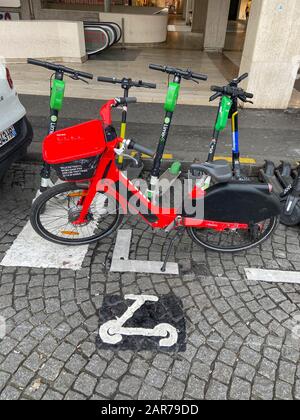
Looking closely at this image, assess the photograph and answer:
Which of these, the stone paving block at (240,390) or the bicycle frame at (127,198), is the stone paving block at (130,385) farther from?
the bicycle frame at (127,198)

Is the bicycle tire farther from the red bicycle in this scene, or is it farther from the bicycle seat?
the bicycle seat

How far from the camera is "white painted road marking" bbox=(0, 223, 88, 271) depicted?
115 inches

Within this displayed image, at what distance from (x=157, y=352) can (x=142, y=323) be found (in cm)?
25

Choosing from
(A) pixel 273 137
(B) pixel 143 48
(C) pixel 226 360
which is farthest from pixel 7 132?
(B) pixel 143 48

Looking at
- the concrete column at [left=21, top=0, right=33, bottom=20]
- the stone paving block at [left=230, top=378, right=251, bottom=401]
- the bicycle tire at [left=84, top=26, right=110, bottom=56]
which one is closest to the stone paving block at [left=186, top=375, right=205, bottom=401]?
the stone paving block at [left=230, top=378, right=251, bottom=401]

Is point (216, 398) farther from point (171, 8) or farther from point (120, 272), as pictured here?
point (171, 8)

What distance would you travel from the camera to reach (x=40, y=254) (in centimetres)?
303

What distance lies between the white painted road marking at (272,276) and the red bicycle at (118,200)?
272 millimetres

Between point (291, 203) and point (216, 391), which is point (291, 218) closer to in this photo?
point (291, 203)

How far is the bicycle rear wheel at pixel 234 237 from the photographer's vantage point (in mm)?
3098

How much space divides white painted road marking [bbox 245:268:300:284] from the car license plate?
262cm

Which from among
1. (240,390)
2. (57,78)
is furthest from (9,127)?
(240,390)

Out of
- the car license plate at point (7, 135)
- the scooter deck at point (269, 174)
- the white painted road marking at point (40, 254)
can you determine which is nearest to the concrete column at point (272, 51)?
the scooter deck at point (269, 174)

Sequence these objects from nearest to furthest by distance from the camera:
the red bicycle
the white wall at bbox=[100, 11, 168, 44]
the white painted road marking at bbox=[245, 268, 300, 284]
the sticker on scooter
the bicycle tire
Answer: the sticker on scooter < the red bicycle < the white painted road marking at bbox=[245, 268, 300, 284] < the bicycle tire < the white wall at bbox=[100, 11, 168, 44]
